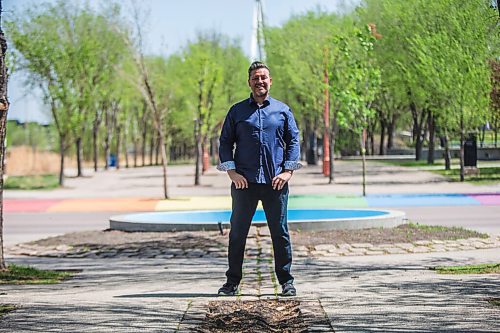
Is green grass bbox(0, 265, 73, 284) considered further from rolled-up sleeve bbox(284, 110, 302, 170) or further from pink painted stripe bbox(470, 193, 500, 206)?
pink painted stripe bbox(470, 193, 500, 206)

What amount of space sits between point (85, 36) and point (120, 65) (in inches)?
168

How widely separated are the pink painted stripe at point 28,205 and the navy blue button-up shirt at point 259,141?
2110cm

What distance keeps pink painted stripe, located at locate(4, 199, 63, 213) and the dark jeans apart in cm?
2091

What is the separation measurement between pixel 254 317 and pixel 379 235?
8.48 m

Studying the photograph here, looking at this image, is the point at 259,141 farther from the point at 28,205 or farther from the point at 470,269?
the point at 28,205

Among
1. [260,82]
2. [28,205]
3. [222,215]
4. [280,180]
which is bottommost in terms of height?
[28,205]

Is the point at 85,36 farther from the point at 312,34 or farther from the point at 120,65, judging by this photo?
the point at 312,34

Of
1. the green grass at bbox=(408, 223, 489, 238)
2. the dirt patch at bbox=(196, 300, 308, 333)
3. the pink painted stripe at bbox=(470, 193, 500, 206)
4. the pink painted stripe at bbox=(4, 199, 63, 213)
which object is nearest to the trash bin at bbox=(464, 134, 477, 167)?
the pink painted stripe at bbox=(470, 193, 500, 206)

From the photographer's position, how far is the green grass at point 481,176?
3697 centimetres

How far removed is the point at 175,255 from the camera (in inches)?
533

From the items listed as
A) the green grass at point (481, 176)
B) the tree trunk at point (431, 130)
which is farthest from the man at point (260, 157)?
the tree trunk at point (431, 130)

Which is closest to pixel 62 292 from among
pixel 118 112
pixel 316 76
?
pixel 316 76

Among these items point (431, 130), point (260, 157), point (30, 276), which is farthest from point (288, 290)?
point (431, 130)

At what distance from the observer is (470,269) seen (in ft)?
33.7
